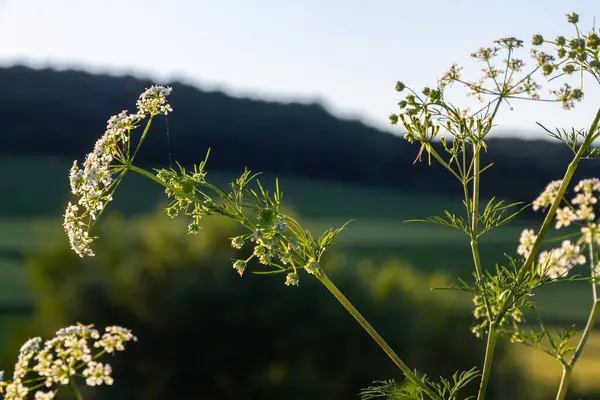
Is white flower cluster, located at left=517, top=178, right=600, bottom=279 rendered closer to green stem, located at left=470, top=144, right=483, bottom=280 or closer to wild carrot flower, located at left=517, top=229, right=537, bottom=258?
wild carrot flower, located at left=517, top=229, right=537, bottom=258

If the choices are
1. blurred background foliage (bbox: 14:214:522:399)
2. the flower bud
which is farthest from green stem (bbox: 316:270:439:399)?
blurred background foliage (bbox: 14:214:522:399)

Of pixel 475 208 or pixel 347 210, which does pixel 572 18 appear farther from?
pixel 347 210

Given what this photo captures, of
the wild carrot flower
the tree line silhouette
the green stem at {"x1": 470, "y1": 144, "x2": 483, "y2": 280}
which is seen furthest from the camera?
the tree line silhouette

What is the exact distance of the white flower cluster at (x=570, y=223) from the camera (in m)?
1.80

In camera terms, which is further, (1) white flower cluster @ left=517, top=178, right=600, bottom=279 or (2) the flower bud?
(2) the flower bud

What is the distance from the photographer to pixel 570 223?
190cm

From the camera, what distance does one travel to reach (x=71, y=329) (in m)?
1.64

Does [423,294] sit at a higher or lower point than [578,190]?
lower

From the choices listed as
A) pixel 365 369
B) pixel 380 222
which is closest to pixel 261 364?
pixel 365 369

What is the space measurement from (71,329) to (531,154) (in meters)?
25.0

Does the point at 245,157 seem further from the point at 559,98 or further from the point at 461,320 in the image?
the point at 559,98

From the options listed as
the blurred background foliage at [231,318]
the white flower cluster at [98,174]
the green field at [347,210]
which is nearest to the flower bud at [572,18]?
the white flower cluster at [98,174]

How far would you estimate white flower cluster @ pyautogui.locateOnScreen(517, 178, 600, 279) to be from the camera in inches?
70.9

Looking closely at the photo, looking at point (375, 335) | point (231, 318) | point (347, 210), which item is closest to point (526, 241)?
point (375, 335)
